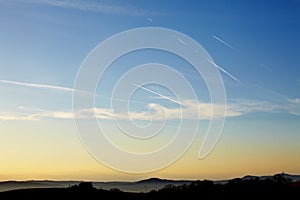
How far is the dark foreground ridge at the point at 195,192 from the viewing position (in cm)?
7038

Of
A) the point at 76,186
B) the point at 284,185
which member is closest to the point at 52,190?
the point at 76,186

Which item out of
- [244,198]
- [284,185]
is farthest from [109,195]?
[284,185]

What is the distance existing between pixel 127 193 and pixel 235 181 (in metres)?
17.2

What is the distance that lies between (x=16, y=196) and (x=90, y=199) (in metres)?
9.79

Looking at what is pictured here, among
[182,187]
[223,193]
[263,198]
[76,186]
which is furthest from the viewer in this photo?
[182,187]

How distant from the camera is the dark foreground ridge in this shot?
70.4 meters

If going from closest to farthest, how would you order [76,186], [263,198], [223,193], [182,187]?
[263,198]
[223,193]
[76,186]
[182,187]

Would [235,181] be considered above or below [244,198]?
above

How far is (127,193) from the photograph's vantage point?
265ft

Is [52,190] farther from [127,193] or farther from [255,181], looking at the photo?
[255,181]

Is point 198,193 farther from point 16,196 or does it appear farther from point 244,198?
point 16,196

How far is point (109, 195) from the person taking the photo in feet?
251

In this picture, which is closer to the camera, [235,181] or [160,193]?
[160,193]

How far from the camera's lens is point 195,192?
252ft
